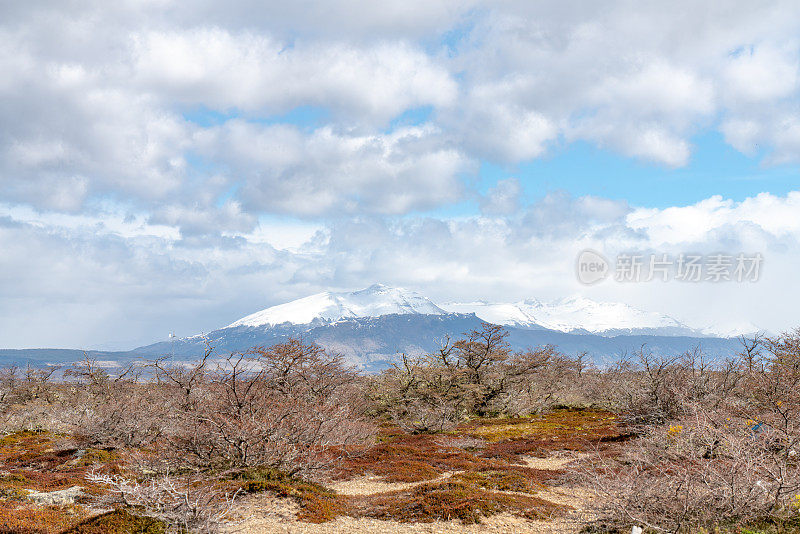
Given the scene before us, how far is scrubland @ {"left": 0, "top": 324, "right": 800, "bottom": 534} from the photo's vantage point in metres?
9.75

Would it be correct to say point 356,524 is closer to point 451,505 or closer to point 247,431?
point 451,505

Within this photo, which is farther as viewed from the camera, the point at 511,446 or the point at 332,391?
the point at 332,391

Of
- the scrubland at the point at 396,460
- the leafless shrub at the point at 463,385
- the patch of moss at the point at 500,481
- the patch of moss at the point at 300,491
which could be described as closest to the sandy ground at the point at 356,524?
the scrubland at the point at 396,460

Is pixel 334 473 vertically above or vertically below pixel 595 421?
above

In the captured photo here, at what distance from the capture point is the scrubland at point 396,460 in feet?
32.0

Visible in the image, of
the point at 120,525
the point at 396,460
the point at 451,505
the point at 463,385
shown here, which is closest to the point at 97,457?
the point at 396,460

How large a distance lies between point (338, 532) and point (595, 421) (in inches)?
1261

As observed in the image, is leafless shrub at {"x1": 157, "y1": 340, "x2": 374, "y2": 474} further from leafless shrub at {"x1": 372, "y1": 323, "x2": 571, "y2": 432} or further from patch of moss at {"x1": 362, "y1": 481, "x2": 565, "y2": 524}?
leafless shrub at {"x1": 372, "y1": 323, "x2": 571, "y2": 432}

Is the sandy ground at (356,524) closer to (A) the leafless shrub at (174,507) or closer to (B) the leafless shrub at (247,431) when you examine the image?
(A) the leafless shrub at (174,507)

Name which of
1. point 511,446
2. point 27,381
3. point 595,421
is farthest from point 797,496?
point 27,381

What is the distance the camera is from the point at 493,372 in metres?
43.6

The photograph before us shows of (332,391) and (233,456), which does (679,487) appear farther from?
(332,391)

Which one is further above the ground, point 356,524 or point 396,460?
point 356,524

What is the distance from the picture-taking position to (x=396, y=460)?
2169 centimetres
